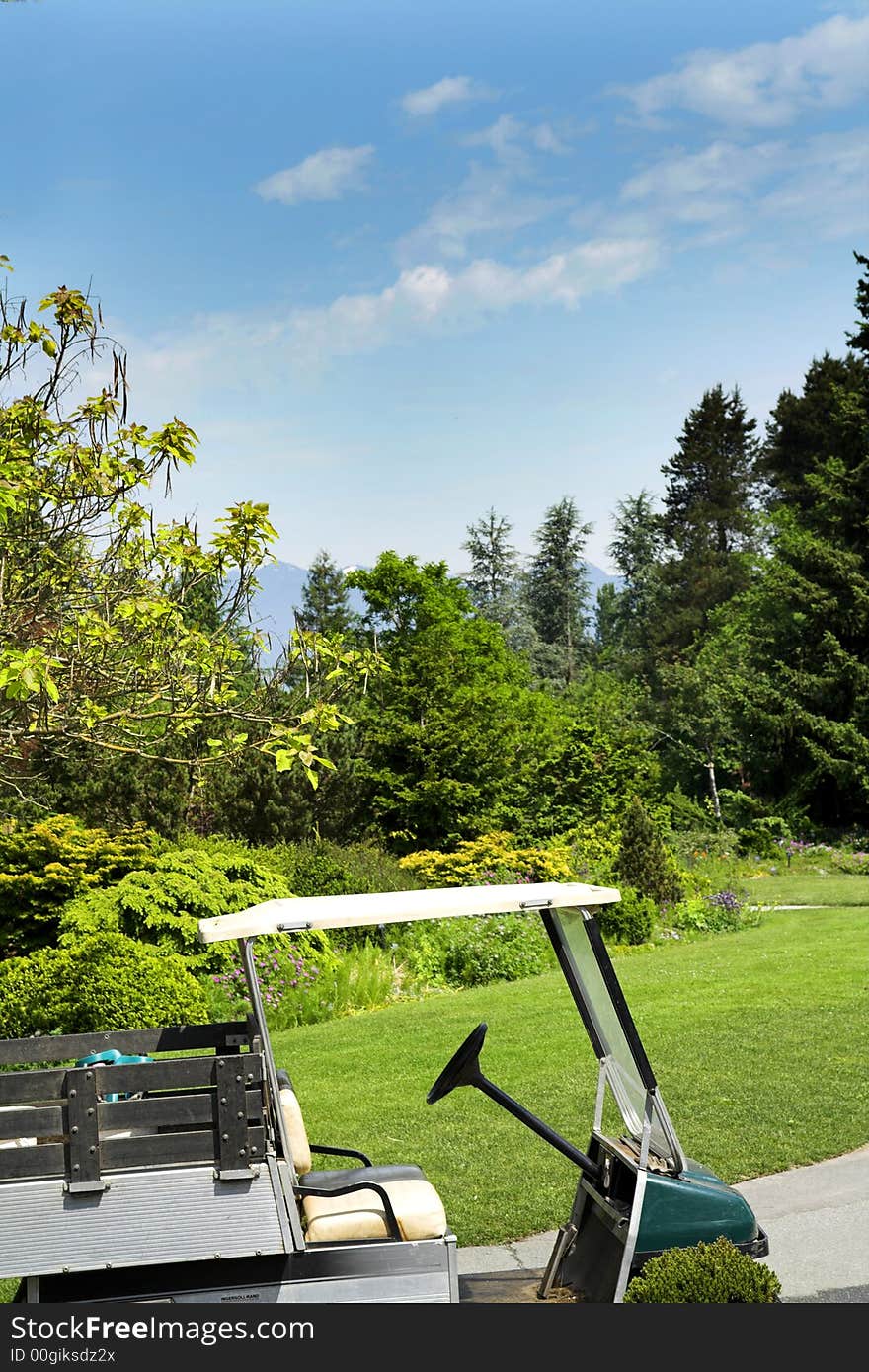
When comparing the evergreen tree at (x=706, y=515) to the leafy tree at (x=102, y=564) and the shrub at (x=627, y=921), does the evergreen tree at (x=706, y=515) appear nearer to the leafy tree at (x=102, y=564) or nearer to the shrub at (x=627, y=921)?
the shrub at (x=627, y=921)

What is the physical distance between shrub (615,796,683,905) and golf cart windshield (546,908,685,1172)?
1162 cm

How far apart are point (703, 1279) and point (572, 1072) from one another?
16.5ft

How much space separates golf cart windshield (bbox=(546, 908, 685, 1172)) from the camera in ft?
13.4

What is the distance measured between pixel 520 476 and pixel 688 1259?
52.9 metres

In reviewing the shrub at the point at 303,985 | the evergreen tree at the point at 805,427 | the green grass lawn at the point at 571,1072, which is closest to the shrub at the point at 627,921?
the green grass lawn at the point at 571,1072

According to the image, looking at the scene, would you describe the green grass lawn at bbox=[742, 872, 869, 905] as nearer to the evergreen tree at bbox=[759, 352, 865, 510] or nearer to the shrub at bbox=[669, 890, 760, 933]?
the shrub at bbox=[669, 890, 760, 933]

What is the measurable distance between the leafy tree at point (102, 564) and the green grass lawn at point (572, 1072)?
8.46 ft

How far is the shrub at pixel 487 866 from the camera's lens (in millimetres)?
17062

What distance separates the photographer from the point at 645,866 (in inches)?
638

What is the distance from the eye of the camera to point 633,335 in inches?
1003

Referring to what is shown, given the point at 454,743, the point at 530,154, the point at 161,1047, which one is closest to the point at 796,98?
the point at 530,154

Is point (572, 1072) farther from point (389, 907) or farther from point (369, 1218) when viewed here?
point (389, 907)

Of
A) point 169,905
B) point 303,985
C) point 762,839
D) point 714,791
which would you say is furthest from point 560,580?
point 169,905

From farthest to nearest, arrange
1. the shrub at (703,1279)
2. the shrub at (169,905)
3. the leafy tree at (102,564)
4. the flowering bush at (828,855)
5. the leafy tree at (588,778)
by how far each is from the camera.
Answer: the flowering bush at (828,855) < the leafy tree at (588,778) < the shrub at (169,905) < the leafy tree at (102,564) < the shrub at (703,1279)
